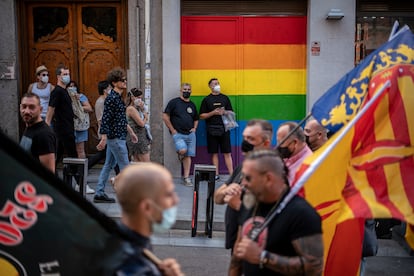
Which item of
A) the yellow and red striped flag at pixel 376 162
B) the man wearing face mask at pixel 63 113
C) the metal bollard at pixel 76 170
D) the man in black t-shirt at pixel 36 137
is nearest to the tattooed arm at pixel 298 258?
the yellow and red striped flag at pixel 376 162

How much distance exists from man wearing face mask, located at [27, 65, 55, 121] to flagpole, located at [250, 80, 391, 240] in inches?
323

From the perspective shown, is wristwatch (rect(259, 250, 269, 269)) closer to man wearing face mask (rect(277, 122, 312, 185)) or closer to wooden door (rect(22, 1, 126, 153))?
man wearing face mask (rect(277, 122, 312, 185))

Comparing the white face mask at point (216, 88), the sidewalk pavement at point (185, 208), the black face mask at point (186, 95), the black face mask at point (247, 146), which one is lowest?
the sidewalk pavement at point (185, 208)

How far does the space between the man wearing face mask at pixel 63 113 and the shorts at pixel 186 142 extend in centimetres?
192

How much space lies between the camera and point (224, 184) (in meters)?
5.45

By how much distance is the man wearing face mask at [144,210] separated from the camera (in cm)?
285

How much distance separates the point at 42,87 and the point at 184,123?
2.62m

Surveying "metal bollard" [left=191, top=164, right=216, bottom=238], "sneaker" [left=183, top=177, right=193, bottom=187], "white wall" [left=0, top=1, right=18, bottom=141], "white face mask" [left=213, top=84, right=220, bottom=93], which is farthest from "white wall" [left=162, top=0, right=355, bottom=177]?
"metal bollard" [left=191, top=164, right=216, bottom=238]

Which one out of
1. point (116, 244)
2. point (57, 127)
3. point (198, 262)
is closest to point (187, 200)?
point (57, 127)

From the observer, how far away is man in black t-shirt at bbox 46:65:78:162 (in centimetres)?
1027

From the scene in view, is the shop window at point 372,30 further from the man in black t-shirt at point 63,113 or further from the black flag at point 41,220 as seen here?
the black flag at point 41,220

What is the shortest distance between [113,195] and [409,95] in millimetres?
6881

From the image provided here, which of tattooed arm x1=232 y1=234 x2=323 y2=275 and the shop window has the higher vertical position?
the shop window

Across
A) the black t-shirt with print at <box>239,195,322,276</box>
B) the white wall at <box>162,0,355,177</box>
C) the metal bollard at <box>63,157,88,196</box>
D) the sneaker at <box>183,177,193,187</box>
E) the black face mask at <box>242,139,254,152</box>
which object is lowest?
the sneaker at <box>183,177,193,187</box>
